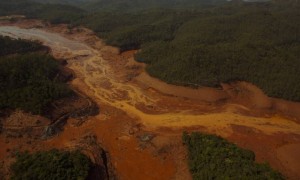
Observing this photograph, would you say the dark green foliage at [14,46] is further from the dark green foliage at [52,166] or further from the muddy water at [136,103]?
the dark green foliage at [52,166]

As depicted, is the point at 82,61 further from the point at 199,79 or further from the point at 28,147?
the point at 28,147

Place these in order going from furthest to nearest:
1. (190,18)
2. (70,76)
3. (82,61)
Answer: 1. (190,18)
2. (82,61)
3. (70,76)

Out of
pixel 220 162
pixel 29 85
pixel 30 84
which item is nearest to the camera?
pixel 220 162

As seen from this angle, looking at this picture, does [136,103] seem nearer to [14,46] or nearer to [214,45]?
[214,45]

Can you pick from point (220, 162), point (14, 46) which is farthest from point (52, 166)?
point (14, 46)

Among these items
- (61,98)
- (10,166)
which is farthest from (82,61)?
(10,166)
